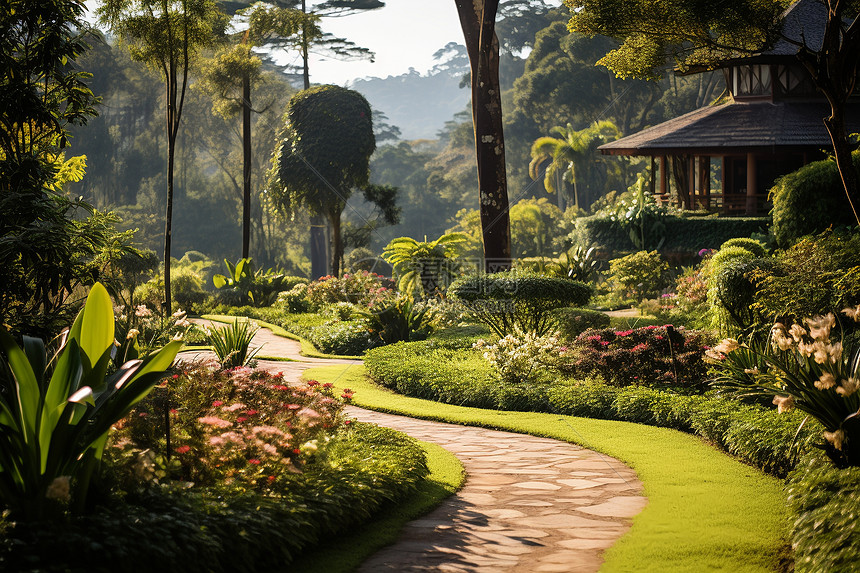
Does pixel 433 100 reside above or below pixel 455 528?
above

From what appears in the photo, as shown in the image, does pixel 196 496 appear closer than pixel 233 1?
Yes

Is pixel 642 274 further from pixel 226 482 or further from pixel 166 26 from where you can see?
pixel 226 482

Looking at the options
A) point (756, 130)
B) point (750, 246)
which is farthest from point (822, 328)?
point (756, 130)

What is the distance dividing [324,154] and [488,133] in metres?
12.2

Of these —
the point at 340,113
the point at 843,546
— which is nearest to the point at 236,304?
the point at 340,113

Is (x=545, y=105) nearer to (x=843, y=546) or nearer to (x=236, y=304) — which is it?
(x=236, y=304)

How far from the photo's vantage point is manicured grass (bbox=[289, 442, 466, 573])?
4381 mm

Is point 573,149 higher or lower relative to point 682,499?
higher

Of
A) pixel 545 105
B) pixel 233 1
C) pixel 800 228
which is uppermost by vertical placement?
pixel 233 1

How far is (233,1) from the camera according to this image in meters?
43.5

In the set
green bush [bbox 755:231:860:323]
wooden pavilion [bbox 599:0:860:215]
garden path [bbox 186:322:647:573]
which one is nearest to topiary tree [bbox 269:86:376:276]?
wooden pavilion [bbox 599:0:860:215]

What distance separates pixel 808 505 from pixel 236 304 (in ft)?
71.2

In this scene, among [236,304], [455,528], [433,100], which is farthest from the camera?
[433,100]

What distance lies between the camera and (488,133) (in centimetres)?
1567
